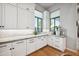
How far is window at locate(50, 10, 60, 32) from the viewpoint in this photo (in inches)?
37.1

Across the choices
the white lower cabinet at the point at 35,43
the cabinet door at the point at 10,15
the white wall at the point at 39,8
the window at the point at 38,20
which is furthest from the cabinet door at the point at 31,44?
the white wall at the point at 39,8

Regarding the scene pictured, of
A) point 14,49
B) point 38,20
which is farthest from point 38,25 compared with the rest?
point 14,49

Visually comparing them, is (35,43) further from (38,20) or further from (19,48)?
(38,20)

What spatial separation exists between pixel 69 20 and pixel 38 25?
41cm

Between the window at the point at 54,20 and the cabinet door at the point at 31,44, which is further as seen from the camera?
the cabinet door at the point at 31,44

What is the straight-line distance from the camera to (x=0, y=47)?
85 cm

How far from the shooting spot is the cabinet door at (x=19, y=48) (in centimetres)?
94

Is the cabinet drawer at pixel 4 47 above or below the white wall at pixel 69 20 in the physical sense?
below

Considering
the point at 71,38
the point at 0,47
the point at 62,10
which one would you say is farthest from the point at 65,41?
the point at 0,47

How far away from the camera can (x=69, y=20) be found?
0.92m

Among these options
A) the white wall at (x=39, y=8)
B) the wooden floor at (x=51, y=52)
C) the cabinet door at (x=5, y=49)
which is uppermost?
the white wall at (x=39, y=8)

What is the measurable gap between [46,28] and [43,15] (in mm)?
181

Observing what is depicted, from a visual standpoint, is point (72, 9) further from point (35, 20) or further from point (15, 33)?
point (15, 33)

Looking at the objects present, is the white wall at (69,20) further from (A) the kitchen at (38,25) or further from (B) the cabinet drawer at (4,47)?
(B) the cabinet drawer at (4,47)
